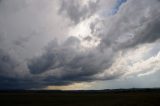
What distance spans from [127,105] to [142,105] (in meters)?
3.72

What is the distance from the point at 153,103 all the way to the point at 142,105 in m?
3.12

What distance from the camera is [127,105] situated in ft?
185

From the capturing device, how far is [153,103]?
5534 cm

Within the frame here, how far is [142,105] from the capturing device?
5431 cm

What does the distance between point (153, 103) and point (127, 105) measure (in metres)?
6.18
